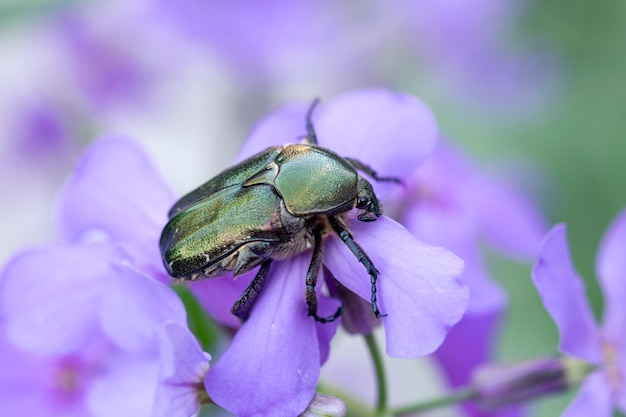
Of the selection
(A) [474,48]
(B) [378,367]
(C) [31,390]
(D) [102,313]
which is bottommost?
(A) [474,48]

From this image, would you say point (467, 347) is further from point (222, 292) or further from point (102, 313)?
point (102, 313)

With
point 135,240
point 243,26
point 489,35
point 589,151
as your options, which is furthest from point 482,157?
point 135,240

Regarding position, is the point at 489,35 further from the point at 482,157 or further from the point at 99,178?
the point at 99,178

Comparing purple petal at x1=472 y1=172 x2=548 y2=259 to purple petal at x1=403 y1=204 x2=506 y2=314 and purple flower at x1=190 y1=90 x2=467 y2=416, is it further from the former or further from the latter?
purple flower at x1=190 y1=90 x2=467 y2=416

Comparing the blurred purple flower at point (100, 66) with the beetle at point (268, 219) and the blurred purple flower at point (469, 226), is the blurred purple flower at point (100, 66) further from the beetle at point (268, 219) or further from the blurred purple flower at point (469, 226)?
the beetle at point (268, 219)

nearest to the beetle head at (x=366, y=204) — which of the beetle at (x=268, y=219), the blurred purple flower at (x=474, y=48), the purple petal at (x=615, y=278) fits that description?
the beetle at (x=268, y=219)

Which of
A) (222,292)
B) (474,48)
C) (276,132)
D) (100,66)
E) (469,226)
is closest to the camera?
(222,292)

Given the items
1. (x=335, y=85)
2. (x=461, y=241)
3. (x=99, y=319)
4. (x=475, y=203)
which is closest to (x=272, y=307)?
(x=99, y=319)
